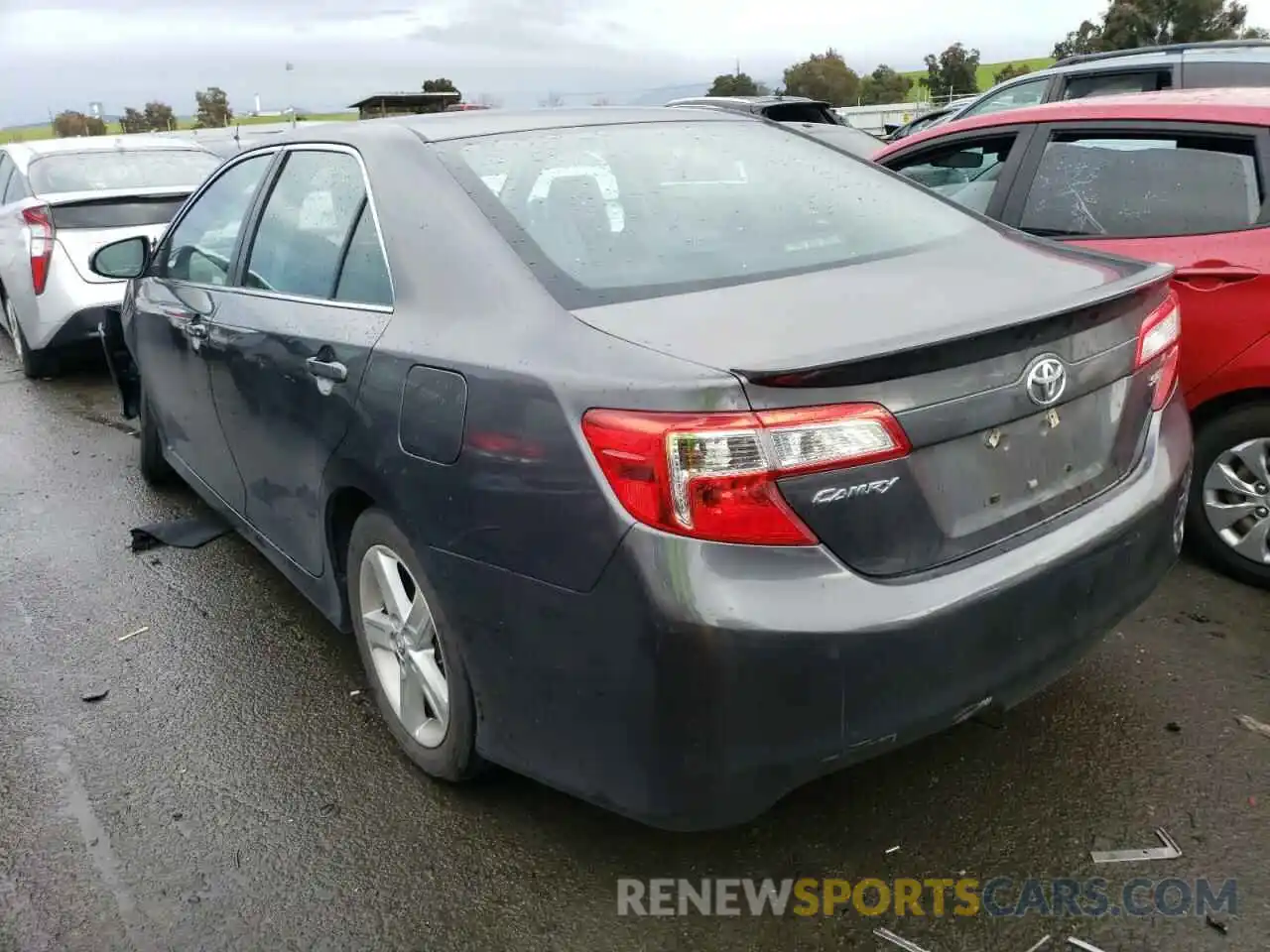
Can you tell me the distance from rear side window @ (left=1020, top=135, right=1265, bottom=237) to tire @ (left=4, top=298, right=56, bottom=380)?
21.5 feet

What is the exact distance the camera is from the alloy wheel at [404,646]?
261 centimetres

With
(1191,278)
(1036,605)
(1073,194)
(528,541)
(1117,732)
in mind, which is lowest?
(1117,732)

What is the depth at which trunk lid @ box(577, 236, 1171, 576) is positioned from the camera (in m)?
1.92

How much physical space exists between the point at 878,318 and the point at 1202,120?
2.33 m

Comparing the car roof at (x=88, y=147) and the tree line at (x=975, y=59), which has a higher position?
the tree line at (x=975, y=59)

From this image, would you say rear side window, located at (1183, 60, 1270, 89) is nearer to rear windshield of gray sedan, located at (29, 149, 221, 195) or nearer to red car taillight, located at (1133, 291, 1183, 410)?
red car taillight, located at (1133, 291, 1183, 410)

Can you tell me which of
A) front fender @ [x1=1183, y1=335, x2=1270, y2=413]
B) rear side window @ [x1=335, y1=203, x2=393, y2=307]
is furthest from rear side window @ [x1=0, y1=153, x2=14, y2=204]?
front fender @ [x1=1183, y1=335, x2=1270, y2=413]

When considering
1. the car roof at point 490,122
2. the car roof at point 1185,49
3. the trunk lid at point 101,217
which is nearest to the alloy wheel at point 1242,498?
the car roof at point 490,122

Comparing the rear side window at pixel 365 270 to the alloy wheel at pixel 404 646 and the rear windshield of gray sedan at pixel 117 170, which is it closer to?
the alloy wheel at pixel 404 646

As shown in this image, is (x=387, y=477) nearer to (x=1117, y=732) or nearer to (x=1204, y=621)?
(x=1117, y=732)

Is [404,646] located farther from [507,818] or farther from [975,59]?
[975,59]

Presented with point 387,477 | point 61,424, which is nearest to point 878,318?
point 387,477

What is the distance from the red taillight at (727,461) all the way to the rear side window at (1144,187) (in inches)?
91.9

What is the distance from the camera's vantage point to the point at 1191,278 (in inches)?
136
